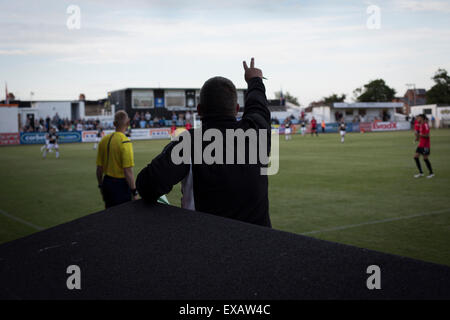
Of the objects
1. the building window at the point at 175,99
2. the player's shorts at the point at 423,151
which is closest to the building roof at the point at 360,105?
the building window at the point at 175,99

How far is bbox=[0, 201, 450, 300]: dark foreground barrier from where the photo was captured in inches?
59.2

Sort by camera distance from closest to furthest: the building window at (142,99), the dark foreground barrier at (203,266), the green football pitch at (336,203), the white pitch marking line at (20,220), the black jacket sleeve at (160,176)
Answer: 1. the dark foreground barrier at (203,266)
2. the black jacket sleeve at (160,176)
3. the green football pitch at (336,203)
4. the white pitch marking line at (20,220)
5. the building window at (142,99)

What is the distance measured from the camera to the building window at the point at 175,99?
66188 millimetres

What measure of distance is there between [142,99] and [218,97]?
63797 mm

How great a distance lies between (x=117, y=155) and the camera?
21.8 ft

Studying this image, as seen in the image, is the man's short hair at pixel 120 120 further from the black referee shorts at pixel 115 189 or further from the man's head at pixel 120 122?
the black referee shorts at pixel 115 189

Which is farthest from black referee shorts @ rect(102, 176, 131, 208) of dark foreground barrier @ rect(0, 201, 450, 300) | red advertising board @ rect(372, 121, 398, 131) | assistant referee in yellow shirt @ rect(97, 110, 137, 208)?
red advertising board @ rect(372, 121, 398, 131)

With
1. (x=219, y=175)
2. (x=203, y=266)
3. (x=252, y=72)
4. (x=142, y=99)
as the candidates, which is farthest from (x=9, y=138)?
(x=203, y=266)

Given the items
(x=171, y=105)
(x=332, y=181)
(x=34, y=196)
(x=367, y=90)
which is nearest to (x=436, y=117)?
(x=171, y=105)

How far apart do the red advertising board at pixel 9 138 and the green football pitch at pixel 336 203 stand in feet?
89.5
